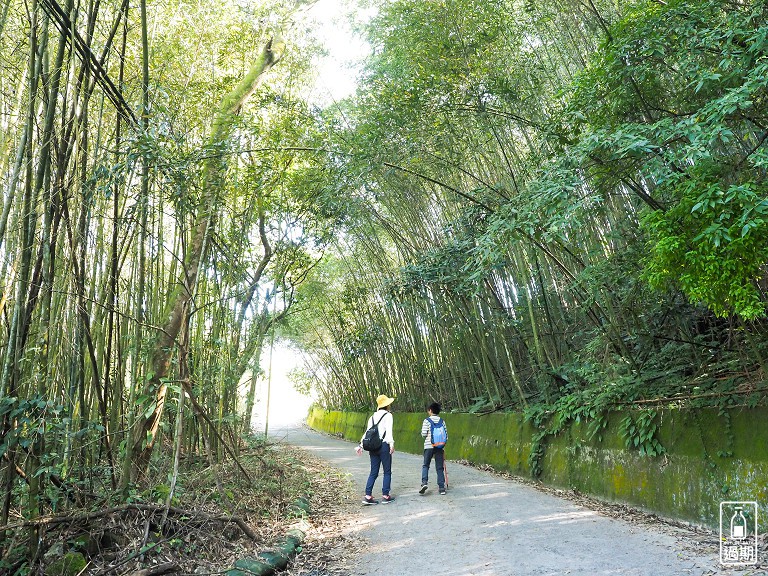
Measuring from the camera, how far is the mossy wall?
352cm

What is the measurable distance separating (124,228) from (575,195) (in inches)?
128

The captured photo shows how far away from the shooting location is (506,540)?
365 centimetres

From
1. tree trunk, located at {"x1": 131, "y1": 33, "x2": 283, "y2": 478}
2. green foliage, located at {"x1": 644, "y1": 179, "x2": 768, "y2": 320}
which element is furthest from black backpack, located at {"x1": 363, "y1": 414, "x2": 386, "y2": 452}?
green foliage, located at {"x1": 644, "y1": 179, "x2": 768, "y2": 320}

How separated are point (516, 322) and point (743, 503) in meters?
3.36

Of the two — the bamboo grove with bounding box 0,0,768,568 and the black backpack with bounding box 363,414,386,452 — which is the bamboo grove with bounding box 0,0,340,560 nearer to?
the bamboo grove with bounding box 0,0,768,568

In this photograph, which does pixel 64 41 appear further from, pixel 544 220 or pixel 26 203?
pixel 544 220

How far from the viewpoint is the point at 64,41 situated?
307cm

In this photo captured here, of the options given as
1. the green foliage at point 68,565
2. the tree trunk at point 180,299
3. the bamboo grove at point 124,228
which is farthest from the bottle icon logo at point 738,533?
the tree trunk at point 180,299

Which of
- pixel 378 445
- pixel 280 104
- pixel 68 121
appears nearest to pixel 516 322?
pixel 378 445

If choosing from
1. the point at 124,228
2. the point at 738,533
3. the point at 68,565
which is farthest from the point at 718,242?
the point at 124,228

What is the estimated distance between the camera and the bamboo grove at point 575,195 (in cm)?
286

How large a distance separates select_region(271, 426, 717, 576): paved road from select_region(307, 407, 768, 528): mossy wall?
37 cm

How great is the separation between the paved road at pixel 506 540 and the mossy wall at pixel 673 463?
37 cm

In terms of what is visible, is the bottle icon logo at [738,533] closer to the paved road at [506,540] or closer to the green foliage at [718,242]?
the paved road at [506,540]
